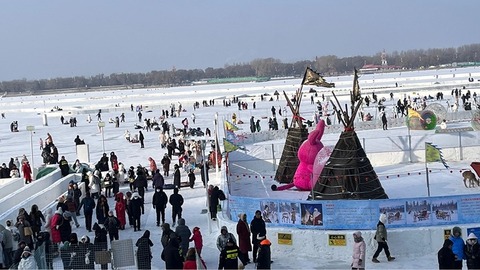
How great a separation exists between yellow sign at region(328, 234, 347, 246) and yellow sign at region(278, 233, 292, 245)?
26.4 inches

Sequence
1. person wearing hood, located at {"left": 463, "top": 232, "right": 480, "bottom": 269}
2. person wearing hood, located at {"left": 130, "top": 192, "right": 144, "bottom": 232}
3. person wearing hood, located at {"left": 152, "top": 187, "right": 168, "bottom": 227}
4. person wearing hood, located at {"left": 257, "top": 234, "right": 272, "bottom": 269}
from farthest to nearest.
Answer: person wearing hood, located at {"left": 152, "top": 187, "right": 168, "bottom": 227} → person wearing hood, located at {"left": 130, "top": 192, "right": 144, "bottom": 232} → person wearing hood, located at {"left": 257, "top": 234, "right": 272, "bottom": 269} → person wearing hood, located at {"left": 463, "top": 232, "right": 480, "bottom": 269}

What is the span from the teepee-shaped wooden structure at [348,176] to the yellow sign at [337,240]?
8.23 feet

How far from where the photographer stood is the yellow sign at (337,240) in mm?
11805

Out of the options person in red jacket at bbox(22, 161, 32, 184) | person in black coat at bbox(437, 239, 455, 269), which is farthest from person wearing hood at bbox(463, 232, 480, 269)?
person in red jacket at bbox(22, 161, 32, 184)

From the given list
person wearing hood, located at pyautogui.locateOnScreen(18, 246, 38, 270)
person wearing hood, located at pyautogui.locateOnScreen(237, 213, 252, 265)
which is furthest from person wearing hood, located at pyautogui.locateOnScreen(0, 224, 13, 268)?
person wearing hood, located at pyautogui.locateOnScreen(237, 213, 252, 265)

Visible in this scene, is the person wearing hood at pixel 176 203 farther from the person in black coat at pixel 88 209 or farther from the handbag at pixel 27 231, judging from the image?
the handbag at pixel 27 231

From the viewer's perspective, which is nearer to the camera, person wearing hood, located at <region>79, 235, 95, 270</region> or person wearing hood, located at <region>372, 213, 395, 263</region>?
person wearing hood, located at <region>79, 235, 95, 270</region>

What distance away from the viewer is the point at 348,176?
47.3 feet

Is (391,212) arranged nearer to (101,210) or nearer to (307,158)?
(101,210)

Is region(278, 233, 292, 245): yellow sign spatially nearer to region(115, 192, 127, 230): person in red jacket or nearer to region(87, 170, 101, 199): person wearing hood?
region(115, 192, 127, 230): person in red jacket

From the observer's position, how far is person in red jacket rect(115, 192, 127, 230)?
1429cm

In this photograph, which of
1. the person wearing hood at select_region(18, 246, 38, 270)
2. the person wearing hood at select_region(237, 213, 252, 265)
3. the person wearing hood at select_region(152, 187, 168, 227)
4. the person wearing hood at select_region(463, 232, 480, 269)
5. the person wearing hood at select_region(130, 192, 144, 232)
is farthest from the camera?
the person wearing hood at select_region(152, 187, 168, 227)

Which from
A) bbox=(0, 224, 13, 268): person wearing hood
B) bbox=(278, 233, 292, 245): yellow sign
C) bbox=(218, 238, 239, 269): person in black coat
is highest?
bbox=(218, 238, 239, 269): person in black coat

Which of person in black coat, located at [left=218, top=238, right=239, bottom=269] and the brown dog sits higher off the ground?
person in black coat, located at [left=218, top=238, right=239, bottom=269]
